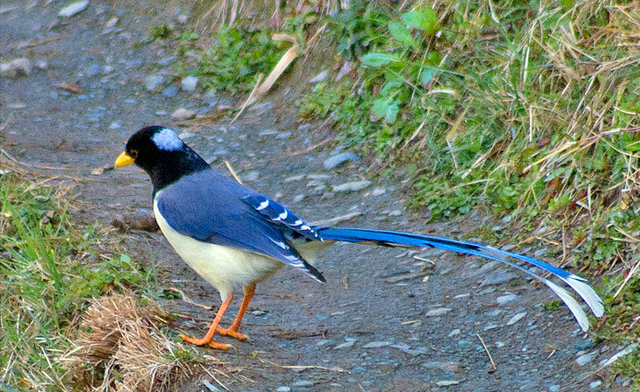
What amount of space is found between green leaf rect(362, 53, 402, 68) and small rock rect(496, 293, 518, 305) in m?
2.11

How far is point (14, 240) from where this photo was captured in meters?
4.47

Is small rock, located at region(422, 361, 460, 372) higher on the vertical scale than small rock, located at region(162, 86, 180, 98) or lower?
higher

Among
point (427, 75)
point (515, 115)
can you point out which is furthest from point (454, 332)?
point (427, 75)

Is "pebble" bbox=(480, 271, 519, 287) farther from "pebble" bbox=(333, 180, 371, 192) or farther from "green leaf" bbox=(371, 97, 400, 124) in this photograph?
"green leaf" bbox=(371, 97, 400, 124)

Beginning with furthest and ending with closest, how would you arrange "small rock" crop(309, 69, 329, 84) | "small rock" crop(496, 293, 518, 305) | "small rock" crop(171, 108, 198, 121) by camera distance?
"small rock" crop(171, 108, 198, 121)
"small rock" crop(309, 69, 329, 84)
"small rock" crop(496, 293, 518, 305)

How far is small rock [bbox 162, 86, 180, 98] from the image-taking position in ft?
24.7

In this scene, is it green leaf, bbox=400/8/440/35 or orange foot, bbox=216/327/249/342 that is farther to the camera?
green leaf, bbox=400/8/440/35

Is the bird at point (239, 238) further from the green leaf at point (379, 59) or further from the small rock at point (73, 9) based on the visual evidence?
the small rock at point (73, 9)

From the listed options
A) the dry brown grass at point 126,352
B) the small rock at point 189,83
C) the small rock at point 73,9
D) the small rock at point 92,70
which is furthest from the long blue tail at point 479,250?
the small rock at point 73,9

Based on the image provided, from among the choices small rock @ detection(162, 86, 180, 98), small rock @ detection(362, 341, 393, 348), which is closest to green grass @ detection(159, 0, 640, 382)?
small rock @ detection(362, 341, 393, 348)

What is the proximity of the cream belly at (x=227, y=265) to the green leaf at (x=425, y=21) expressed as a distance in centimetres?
239

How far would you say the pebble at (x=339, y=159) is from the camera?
19.5 ft

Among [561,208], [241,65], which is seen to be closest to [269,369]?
[561,208]

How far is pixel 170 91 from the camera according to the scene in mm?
7559
